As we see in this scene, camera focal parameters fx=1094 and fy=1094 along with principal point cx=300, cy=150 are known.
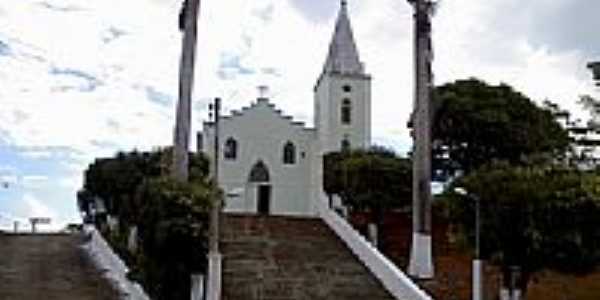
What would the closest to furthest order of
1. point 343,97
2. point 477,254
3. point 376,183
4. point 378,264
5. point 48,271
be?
point 477,254 < point 378,264 < point 48,271 < point 376,183 < point 343,97

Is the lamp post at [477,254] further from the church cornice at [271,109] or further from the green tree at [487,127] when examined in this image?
the church cornice at [271,109]

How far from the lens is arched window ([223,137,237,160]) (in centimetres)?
5212

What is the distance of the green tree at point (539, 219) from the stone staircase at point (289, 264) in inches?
114

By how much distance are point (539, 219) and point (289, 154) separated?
30.7m

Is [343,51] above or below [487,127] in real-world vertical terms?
above

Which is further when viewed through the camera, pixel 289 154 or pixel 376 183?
pixel 289 154

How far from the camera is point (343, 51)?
187ft

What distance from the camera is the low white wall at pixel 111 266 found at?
965 inches

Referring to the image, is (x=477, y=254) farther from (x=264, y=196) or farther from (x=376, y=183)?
(x=264, y=196)

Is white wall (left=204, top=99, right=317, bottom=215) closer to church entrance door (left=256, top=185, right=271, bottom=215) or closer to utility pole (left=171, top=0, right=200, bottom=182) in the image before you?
church entrance door (left=256, top=185, right=271, bottom=215)

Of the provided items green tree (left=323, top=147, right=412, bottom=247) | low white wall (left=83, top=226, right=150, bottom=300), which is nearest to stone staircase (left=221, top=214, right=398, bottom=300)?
green tree (left=323, top=147, right=412, bottom=247)

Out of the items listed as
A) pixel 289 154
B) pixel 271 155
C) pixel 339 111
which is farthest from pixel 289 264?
pixel 339 111

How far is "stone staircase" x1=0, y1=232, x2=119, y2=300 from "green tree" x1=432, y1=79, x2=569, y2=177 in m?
13.1

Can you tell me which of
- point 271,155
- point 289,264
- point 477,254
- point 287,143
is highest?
point 287,143
